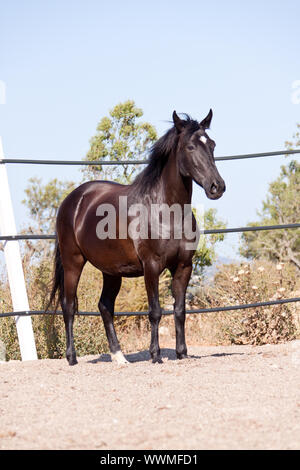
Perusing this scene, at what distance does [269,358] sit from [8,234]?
237cm

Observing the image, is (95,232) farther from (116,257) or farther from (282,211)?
(282,211)

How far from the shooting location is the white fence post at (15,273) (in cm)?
517

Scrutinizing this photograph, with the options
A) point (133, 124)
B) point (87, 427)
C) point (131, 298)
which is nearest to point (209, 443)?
point (87, 427)

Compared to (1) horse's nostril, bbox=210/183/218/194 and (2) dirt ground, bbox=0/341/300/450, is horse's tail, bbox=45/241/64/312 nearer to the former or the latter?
(2) dirt ground, bbox=0/341/300/450

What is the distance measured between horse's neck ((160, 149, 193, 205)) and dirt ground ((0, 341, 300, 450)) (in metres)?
1.09

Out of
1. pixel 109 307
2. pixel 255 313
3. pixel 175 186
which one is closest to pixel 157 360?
pixel 109 307

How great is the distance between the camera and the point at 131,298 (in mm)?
8141

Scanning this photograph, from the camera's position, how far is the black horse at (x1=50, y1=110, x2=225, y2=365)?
417 cm

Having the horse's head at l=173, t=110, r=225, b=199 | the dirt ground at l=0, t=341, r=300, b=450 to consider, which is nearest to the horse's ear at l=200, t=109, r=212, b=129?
the horse's head at l=173, t=110, r=225, b=199

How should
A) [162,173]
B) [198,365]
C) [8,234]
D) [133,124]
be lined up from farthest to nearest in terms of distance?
[133,124] < [8,234] < [162,173] < [198,365]

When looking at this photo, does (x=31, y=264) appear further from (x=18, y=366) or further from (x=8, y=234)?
(x=18, y=366)

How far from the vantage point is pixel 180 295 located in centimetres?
435

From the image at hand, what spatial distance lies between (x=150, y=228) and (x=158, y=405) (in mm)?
1570

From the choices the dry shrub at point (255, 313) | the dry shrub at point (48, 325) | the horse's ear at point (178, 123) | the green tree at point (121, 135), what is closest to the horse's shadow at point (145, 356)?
the dry shrub at point (48, 325)
